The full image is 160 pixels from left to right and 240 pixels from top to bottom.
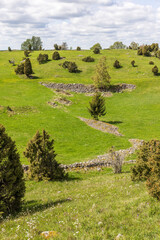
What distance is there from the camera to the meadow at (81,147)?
8.62 m

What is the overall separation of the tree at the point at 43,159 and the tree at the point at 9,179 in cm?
716

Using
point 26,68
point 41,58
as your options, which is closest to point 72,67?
point 26,68

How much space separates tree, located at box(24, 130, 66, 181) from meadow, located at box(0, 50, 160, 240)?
1.04 metres

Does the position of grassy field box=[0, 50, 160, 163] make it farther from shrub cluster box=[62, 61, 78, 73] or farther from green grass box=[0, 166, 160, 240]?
green grass box=[0, 166, 160, 240]

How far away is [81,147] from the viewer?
108ft

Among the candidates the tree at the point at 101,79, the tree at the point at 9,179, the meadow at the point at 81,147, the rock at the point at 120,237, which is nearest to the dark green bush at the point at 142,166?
the meadow at the point at 81,147

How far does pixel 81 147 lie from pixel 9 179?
2102 centimetres

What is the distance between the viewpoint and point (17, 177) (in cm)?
1305

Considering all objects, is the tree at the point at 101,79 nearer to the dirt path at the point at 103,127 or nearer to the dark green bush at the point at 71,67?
the dark green bush at the point at 71,67

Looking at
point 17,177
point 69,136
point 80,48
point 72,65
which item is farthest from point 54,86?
point 80,48

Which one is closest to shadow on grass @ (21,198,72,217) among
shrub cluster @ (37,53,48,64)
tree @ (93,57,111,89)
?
tree @ (93,57,111,89)

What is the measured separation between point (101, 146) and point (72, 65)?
65649 millimetres

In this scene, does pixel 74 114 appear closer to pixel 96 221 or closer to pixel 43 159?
pixel 43 159

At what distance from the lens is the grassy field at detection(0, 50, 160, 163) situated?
3412cm
